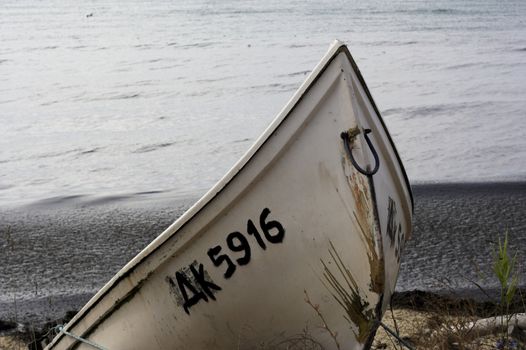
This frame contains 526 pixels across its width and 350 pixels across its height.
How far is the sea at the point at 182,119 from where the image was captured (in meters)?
7.00

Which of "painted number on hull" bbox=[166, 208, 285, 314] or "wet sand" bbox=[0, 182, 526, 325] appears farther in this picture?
"wet sand" bbox=[0, 182, 526, 325]

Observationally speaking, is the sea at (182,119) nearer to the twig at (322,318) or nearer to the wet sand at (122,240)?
the wet sand at (122,240)

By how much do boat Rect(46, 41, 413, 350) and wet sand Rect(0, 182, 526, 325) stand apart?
1.26 m

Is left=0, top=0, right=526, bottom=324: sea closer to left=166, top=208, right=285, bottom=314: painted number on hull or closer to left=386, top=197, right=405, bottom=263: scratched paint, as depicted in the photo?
left=386, top=197, right=405, bottom=263: scratched paint

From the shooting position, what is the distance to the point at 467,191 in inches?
321

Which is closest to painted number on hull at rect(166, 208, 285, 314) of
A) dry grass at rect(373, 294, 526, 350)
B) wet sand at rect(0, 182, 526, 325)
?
dry grass at rect(373, 294, 526, 350)

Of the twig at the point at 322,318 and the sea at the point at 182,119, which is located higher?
the sea at the point at 182,119

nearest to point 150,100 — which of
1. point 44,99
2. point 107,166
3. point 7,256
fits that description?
point 44,99

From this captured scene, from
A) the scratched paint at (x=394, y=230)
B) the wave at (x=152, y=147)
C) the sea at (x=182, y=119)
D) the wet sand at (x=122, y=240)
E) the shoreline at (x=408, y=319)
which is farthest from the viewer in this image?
the wave at (x=152, y=147)

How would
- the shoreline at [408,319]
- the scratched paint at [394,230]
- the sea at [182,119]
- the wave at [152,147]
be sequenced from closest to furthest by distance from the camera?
the scratched paint at [394,230], the shoreline at [408,319], the sea at [182,119], the wave at [152,147]

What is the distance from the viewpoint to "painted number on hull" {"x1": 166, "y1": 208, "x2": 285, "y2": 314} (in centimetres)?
374

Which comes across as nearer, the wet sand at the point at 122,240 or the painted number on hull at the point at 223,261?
the painted number on hull at the point at 223,261

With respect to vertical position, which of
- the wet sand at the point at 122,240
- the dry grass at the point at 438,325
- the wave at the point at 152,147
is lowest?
the dry grass at the point at 438,325

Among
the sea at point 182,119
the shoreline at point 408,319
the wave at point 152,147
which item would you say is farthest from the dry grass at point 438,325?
the wave at point 152,147
